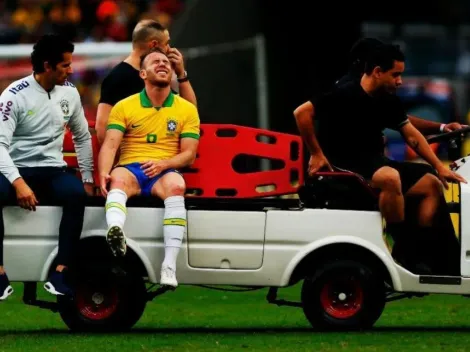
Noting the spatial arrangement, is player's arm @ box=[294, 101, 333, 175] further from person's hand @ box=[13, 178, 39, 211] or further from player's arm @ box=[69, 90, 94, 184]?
person's hand @ box=[13, 178, 39, 211]

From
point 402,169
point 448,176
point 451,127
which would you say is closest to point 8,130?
point 402,169

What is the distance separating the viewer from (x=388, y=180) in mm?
11570

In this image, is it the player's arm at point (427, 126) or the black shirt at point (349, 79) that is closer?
the black shirt at point (349, 79)

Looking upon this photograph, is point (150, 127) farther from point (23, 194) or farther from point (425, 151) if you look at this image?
point (425, 151)

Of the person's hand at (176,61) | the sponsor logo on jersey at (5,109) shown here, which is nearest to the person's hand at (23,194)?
the sponsor logo on jersey at (5,109)

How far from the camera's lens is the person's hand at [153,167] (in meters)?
→ 11.5

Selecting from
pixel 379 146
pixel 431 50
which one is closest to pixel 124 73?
pixel 379 146

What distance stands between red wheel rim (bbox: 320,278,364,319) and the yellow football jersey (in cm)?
129

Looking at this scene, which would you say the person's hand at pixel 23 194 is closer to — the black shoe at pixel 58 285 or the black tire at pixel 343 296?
the black shoe at pixel 58 285

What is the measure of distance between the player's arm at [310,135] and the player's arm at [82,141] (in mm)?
1340

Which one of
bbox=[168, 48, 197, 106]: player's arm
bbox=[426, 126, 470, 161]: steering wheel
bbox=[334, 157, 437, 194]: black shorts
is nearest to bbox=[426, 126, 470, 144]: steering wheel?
bbox=[426, 126, 470, 161]: steering wheel

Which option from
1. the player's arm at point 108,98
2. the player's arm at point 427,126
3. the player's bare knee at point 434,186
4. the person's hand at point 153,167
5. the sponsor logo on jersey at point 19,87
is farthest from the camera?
the player's arm at point 427,126

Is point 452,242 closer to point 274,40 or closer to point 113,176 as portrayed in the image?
point 113,176

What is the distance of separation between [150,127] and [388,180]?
5.00 ft
